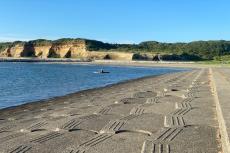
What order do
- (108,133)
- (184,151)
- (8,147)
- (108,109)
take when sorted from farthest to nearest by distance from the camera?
(108,109) → (108,133) → (8,147) → (184,151)

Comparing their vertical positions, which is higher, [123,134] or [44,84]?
[123,134]

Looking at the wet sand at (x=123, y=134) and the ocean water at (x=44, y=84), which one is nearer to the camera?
the wet sand at (x=123, y=134)

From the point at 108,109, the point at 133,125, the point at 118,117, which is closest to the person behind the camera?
the point at 133,125

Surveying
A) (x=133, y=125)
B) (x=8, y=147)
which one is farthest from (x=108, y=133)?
(x=8, y=147)

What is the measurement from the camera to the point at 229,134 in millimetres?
9156

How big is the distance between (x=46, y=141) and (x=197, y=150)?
3265 millimetres

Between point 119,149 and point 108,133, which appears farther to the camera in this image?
point 108,133

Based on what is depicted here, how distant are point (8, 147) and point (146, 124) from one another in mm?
4013

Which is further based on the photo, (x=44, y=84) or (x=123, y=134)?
(x=44, y=84)

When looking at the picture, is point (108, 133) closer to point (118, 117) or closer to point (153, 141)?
point (153, 141)

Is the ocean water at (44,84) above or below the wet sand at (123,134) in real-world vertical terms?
below

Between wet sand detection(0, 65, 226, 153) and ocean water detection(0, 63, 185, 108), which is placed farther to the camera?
ocean water detection(0, 63, 185, 108)

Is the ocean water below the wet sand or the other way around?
below

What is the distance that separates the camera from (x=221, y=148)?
875cm
